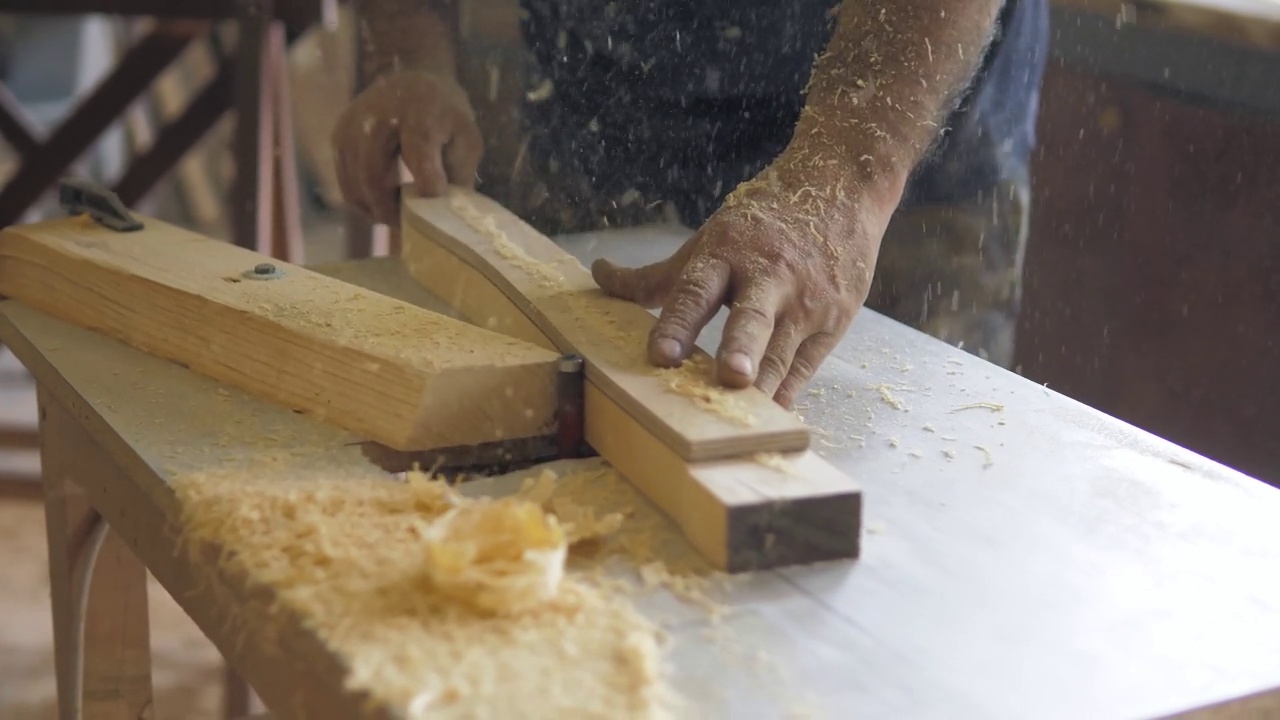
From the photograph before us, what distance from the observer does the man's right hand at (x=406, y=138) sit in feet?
5.83

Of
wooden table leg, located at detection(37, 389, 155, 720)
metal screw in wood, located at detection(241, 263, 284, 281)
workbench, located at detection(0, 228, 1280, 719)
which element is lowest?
wooden table leg, located at detection(37, 389, 155, 720)

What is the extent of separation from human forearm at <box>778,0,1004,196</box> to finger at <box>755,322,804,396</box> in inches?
8.8

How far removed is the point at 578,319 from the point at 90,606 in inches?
27.1

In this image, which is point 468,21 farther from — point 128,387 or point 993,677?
point 993,677

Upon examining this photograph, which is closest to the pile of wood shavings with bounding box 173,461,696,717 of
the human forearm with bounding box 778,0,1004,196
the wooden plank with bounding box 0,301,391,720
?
the wooden plank with bounding box 0,301,391,720

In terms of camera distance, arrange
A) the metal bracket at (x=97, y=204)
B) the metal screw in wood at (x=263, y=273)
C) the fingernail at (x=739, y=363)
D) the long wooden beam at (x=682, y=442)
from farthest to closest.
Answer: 1. the metal bracket at (x=97, y=204)
2. the metal screw in wood at (x=263, y=273)
3. the fingernail at (x=739, y=363)
4. the long wooden beam at (x=682, y=442)

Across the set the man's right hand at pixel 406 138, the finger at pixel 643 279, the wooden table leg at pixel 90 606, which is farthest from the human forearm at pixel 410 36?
the wooden table leg at pixel 90 606

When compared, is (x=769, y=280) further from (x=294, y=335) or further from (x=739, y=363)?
(x=294, y=335)

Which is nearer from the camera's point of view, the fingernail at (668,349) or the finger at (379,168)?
the fingernail at (668,349)

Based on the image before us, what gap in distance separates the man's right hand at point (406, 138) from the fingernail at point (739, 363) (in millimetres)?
754

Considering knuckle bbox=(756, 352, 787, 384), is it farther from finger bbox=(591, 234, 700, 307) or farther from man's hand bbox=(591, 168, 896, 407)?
finger bbox=(591, 234, 700, 307)

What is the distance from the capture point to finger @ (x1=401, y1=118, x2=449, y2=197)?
5.76 feet

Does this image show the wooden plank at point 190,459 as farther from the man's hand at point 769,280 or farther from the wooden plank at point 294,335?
the man's hand at point 769,280

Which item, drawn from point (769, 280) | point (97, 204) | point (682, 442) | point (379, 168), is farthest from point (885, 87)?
point (97, 204)
